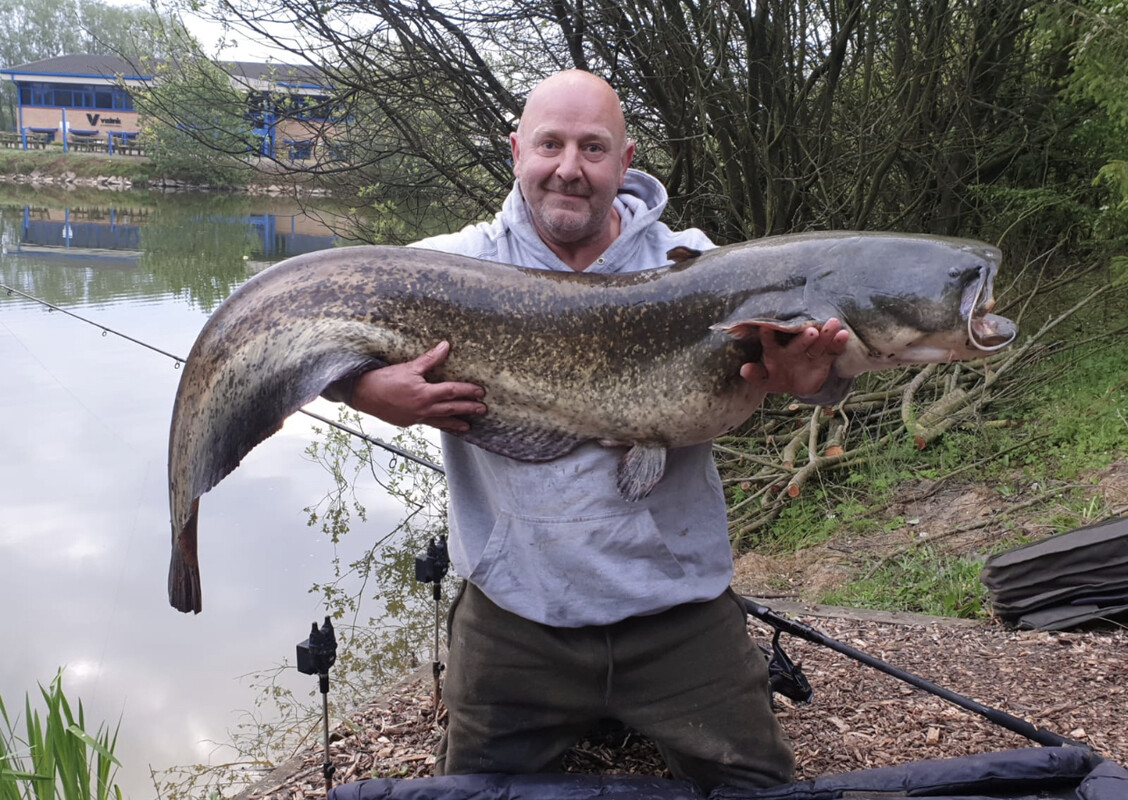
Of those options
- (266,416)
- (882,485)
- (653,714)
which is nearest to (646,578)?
(653,714)

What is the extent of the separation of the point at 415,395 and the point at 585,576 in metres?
0.61

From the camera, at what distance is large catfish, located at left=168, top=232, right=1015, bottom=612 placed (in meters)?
2.03

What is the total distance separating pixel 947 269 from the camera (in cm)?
199

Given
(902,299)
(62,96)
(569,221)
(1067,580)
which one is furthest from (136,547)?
(62,96)

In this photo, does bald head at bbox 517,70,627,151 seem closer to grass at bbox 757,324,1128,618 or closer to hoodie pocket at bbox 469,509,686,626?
hoodie pocket at bbox 469,509,686,626

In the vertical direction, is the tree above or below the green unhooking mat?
above

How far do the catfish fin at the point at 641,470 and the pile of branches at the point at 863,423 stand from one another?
12.9ft

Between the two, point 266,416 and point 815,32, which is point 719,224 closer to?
point 815,32

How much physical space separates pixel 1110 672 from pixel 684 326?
85.2 inches

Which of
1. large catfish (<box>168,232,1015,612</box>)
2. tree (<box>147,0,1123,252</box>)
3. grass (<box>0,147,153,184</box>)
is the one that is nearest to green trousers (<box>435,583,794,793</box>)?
large catfish (<box>168,232,1015,612</box>)

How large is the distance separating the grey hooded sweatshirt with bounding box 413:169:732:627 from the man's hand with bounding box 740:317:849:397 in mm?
340

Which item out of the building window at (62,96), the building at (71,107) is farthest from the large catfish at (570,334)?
the building window at (62,96)

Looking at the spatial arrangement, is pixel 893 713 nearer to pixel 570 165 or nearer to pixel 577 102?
pixel 570 165

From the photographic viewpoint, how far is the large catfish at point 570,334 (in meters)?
2.03
